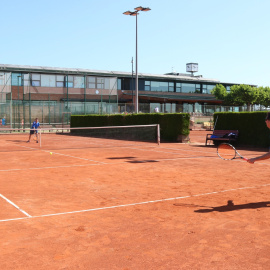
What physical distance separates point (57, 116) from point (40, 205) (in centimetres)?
3423

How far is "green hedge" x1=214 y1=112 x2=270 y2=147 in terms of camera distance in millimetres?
17969

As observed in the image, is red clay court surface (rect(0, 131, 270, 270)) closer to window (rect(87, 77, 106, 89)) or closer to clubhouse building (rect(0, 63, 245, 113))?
clubhouse building (rect(0, 63, 245, 113))

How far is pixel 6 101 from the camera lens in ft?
120

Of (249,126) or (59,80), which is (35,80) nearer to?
(59,80)

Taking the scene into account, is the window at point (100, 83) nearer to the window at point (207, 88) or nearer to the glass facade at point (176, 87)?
the glass facade at point (176, 87)

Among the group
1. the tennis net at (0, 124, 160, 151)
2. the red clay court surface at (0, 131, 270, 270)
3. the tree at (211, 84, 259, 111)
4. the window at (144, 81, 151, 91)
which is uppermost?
the window at (144, 81, 151, 91)

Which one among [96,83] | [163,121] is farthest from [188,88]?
[163,121]

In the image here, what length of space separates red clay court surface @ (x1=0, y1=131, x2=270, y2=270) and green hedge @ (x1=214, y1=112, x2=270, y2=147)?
800 centimetres

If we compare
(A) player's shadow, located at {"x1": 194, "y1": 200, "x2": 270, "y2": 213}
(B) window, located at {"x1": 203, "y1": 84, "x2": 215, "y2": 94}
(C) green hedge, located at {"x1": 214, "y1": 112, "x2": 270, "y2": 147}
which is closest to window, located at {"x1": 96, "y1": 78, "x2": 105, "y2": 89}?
(B) window, located at {"x1": 203, "y1": 84, "x2": 215, "y2": 94}

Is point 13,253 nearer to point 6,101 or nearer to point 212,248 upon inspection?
point 212,248

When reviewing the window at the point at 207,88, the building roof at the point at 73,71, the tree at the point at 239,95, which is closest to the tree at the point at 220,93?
the tree at the point at 239,95

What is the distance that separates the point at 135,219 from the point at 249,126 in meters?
14.5

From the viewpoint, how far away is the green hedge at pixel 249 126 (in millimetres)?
17969

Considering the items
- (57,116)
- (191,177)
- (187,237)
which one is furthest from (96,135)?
(187,237)
